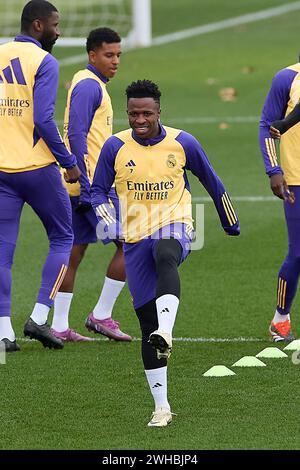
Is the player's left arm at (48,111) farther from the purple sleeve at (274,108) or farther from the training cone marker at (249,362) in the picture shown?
the training cone marker at (249,362)

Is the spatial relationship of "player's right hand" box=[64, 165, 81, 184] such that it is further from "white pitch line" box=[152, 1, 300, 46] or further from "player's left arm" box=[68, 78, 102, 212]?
"white pitch line" box=[152, 1, 300, 46]

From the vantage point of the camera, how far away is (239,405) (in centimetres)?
834

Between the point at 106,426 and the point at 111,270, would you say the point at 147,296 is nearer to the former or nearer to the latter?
the point at 106,426

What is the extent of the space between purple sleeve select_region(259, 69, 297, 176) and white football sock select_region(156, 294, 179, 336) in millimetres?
2565

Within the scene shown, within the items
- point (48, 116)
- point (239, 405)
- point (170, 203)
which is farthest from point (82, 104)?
point (239, 405)

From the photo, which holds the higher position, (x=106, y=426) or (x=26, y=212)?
(x=26, y=212)

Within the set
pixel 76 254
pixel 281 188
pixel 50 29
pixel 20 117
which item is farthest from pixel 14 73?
pixel 281 188

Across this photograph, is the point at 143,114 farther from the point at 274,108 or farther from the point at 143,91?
the point at 274,108

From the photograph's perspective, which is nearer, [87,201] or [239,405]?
[239,405]

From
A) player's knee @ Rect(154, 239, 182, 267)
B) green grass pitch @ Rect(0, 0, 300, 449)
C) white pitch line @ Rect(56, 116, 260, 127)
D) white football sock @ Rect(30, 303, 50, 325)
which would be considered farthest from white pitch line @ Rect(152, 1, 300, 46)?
Answer: player's knee @ Rect(154, 239, 182, 267)

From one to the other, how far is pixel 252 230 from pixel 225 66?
1237 cm

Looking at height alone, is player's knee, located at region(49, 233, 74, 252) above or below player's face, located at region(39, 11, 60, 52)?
below

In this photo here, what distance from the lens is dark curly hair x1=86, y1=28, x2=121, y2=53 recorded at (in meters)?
10.7
